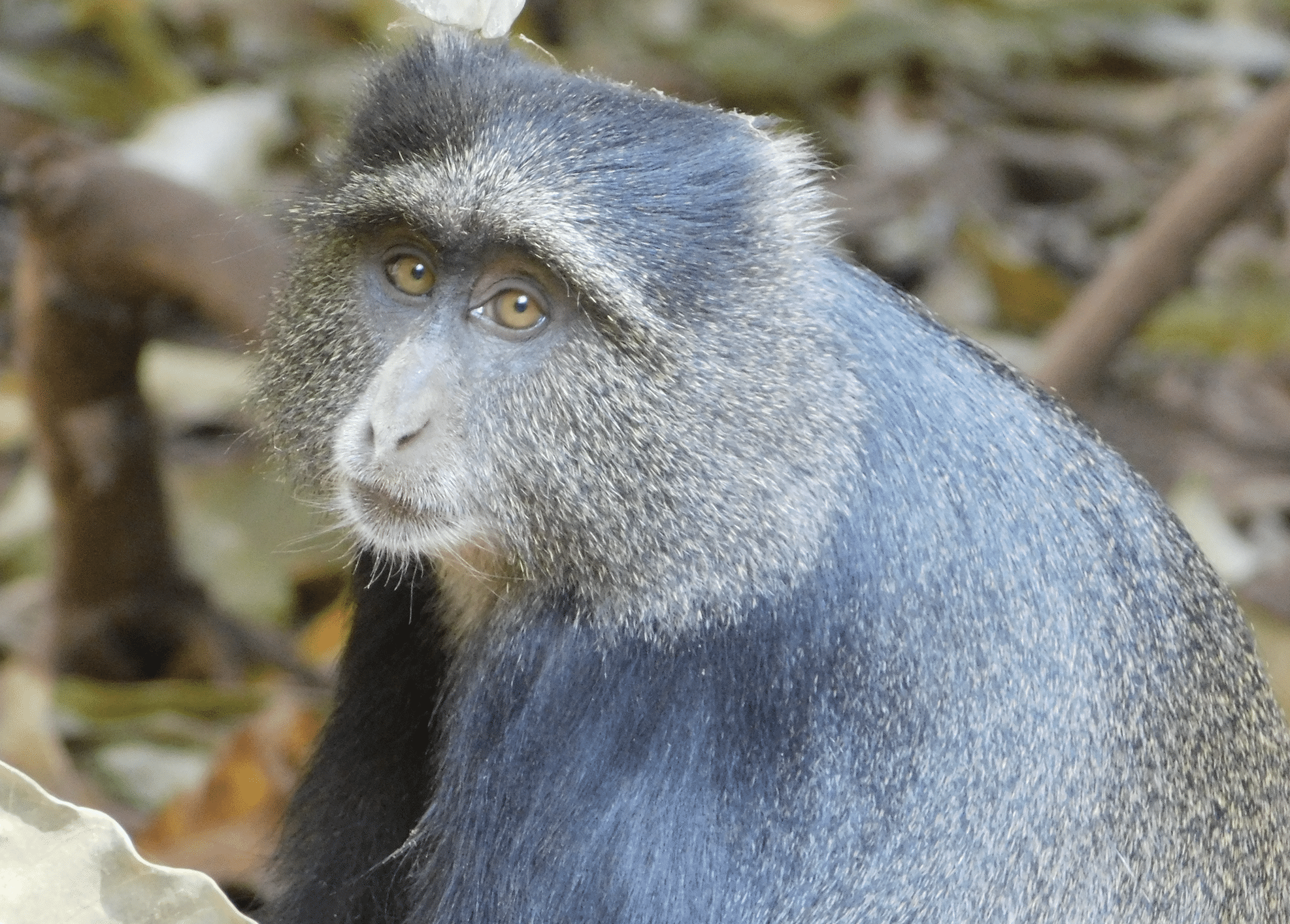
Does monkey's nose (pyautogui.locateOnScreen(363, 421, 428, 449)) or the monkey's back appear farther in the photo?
the monkey's back

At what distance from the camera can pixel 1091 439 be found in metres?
3.79

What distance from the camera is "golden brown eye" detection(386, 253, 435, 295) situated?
3.47m

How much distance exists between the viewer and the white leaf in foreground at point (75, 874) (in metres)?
2.58

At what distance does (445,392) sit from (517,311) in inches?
8.8

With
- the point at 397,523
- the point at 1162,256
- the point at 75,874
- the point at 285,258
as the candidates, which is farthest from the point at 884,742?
the point at 1162,256

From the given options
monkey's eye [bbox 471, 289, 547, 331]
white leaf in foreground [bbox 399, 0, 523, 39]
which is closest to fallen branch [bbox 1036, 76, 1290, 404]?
monkey's eye [bbox 471, 289, 547, 331]

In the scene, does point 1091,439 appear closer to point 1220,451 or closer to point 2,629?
point 1220,451

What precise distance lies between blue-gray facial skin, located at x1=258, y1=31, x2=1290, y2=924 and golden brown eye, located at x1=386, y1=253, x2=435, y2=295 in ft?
0.04

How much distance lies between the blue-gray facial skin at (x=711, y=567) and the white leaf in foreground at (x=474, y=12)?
0.35 m

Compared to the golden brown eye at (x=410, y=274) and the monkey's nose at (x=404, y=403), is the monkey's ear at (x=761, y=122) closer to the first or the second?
the golden brown eye at (x=410, y=274)

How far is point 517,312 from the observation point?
3359 millimetres

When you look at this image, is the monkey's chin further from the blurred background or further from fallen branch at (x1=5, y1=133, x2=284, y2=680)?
fallen branch at (x1=5, y1=133, x2=284, y2=680)

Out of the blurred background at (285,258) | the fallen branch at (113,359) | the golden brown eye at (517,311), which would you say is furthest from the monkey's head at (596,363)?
the fallen branch at (113,359)

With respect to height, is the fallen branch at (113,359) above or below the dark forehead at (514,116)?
below
